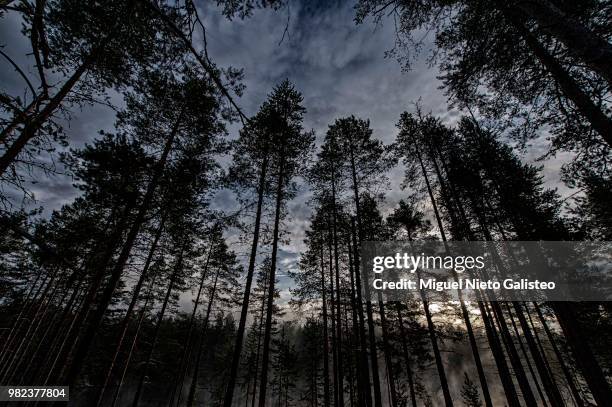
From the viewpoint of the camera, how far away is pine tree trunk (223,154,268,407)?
726 cm

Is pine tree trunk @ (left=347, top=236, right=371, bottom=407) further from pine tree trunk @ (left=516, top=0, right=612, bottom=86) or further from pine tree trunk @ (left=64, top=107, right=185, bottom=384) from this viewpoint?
pine tree trunk @ (left=516, top=0, right=612, bottom=86)

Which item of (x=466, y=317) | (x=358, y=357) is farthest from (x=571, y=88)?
(x=358, y=357)

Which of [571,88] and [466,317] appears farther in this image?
[466,317]

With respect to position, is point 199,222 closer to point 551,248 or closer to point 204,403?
point 551,248

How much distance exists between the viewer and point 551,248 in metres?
12.1

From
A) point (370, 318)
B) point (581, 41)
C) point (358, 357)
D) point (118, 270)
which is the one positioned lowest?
point (358, 357)

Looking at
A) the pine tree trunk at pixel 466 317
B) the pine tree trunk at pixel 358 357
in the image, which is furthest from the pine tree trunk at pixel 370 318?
the pine tree trunk at pixel 466 317

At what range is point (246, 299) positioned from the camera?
8711 mm

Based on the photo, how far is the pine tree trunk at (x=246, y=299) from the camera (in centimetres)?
726

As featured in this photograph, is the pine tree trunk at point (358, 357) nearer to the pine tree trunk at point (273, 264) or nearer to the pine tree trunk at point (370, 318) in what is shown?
the pine tree trunk at point (370, 318)

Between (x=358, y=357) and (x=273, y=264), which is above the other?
(x=273, y=264)

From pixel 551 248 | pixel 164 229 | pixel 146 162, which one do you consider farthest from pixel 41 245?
pixel 551 248

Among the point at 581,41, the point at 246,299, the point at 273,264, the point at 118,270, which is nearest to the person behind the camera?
the point at 581,41

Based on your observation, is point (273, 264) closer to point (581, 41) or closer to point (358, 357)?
point (358, 357)
